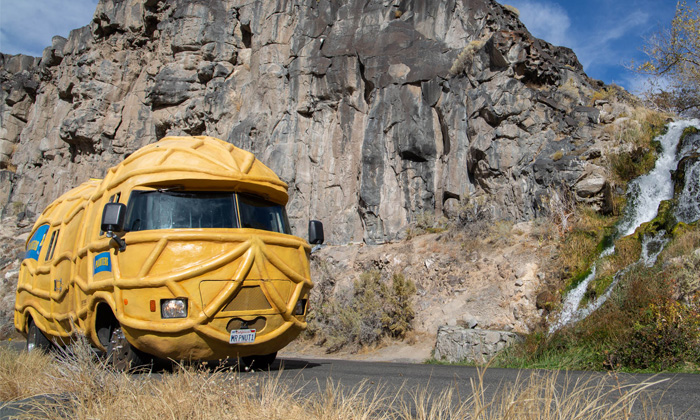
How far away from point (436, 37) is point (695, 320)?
1956 centimetres

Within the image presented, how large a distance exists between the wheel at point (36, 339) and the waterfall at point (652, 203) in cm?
984

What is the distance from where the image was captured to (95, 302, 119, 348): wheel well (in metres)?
7.77

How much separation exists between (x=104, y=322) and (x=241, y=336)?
7.48ft

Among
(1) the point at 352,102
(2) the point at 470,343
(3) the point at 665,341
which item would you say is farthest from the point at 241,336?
(1) the point at 352,102

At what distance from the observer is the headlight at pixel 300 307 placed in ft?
26.2

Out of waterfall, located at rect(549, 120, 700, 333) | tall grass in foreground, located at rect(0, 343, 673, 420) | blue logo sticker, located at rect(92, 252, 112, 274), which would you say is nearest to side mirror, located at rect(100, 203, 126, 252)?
blue logo sticker, located at rect(92, 252, 112, 274)

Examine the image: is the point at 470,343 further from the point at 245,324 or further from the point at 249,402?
the point at 249,402

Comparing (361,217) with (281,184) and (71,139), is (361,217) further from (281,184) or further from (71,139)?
(71,139)

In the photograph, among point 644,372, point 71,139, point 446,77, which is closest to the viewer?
point 644,372

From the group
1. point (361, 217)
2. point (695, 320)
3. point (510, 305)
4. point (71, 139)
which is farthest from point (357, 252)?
point (71, 139)

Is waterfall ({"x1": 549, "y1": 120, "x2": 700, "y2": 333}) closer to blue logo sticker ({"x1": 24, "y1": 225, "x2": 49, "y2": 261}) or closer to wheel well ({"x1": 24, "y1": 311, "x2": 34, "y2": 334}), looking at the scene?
blue logo sticker ({"x1": 24, "y1": 225, "x2": 49, "y2": 261})

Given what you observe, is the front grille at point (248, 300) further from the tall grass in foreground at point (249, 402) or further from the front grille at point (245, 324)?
the tall grass in foreground at point (249, 402)

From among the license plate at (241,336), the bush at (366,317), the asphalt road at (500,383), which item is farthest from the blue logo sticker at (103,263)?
the bush at (366,317)

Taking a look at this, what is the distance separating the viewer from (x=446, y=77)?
23109 millimetres
